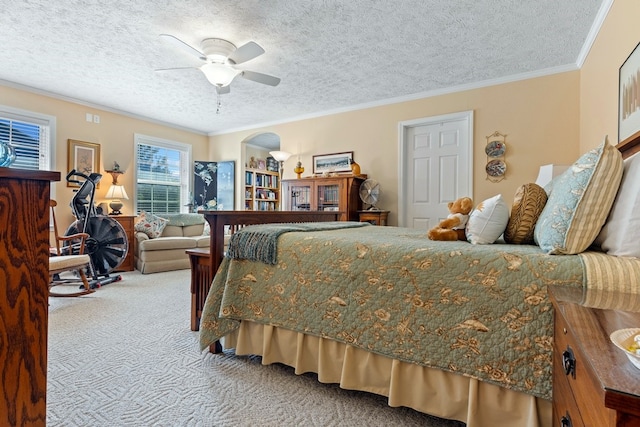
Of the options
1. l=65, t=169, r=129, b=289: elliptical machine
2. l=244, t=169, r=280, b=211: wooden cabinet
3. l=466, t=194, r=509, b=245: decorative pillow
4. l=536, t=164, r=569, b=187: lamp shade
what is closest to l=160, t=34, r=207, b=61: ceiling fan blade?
l=65, t=169, r=129, b=289: elliptical machine

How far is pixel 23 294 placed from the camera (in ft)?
2.35

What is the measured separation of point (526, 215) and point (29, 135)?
18.9ft

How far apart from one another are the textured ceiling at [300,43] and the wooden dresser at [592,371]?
2530mm

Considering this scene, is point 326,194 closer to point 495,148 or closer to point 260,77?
point 260,77

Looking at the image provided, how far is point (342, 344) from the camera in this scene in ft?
5.14

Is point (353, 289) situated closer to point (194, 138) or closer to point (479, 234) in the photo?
point (479, 234)

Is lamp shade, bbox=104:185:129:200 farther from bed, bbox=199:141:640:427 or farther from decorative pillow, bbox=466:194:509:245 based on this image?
decorative pillow, bbox=466:194:509:245

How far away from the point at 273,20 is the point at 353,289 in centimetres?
242

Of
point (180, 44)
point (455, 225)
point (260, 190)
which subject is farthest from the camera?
point (260, 190)

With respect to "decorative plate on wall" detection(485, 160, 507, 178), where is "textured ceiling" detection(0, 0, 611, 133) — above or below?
above

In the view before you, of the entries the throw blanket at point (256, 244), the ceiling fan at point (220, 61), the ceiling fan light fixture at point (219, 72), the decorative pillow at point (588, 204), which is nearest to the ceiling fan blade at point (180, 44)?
the ceiling fan at point (220, 61)

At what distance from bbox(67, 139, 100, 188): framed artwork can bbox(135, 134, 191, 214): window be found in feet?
2.16

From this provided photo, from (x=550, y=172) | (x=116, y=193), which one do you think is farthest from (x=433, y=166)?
(x=116, y=193)

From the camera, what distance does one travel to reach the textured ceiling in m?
2.59
